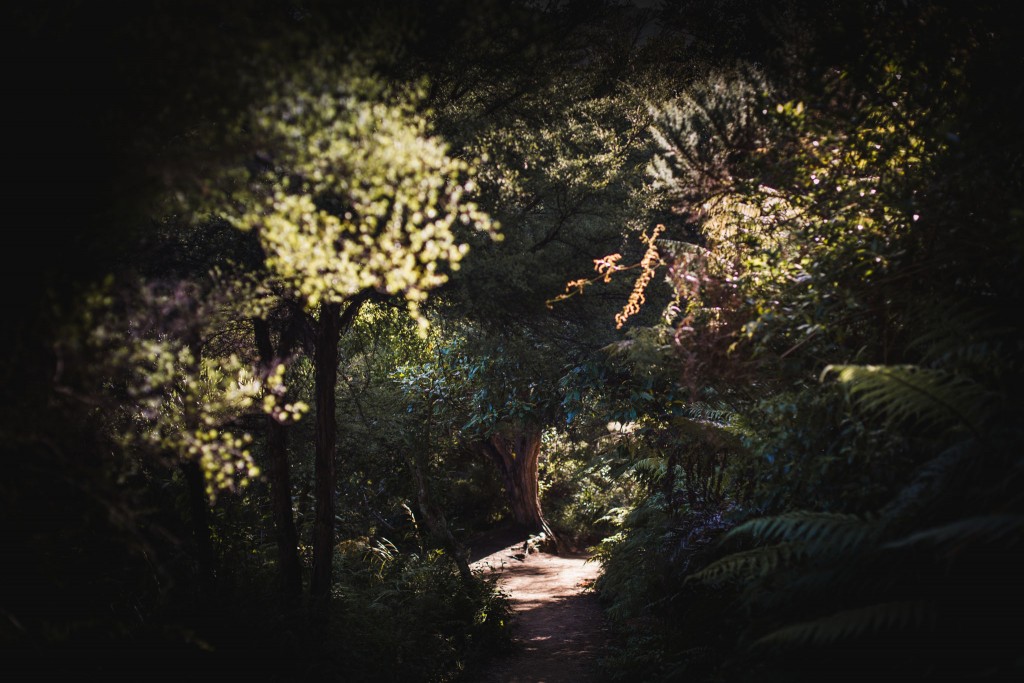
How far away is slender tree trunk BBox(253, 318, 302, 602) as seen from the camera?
6.12m

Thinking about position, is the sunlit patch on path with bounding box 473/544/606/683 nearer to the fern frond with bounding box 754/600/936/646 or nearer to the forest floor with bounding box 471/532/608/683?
the forest floor with bounding box 471/532/608/683

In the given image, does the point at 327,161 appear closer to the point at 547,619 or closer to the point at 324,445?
the point at 324,445

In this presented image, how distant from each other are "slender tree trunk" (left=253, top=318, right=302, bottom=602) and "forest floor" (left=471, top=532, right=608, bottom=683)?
307 cm

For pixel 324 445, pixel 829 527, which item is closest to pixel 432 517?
pixel 324 445

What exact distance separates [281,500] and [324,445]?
71 cm

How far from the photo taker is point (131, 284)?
364 centimetres

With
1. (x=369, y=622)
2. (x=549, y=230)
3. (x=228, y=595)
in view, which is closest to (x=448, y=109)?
(x=549, y=230)

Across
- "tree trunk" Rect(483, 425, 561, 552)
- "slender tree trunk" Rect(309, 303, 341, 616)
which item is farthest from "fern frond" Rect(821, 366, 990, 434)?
"tree trunk" Rect(483, 425, 561, 552)

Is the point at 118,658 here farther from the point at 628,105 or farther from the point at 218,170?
the point at 628,105

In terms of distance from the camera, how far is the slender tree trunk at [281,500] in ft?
20.1

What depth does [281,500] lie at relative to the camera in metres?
6.29

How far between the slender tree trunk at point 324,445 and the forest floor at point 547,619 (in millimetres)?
2807

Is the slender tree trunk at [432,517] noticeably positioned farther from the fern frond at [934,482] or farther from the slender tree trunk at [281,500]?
the fern frond at [934,482]

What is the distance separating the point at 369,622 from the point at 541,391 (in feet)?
14.9
